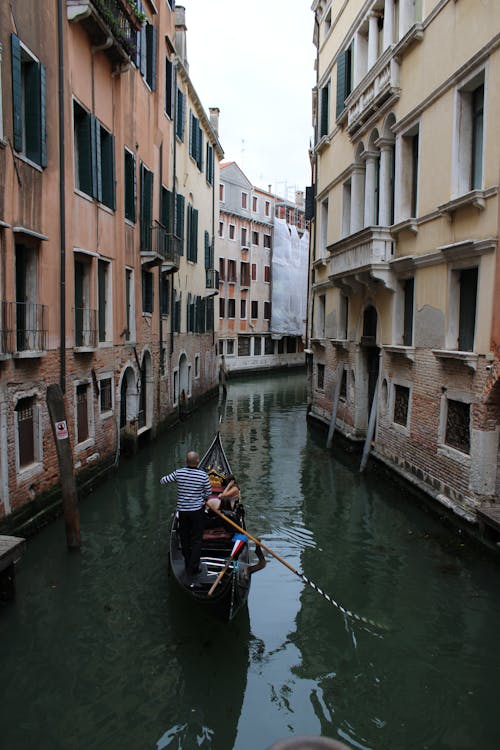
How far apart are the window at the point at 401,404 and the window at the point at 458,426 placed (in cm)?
147

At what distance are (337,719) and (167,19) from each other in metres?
14.0

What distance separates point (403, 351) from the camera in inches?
362

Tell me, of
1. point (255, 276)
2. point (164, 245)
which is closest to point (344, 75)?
point (164, 245)

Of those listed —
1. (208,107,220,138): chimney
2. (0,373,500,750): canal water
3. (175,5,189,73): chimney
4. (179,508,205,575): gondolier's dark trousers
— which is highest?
(208,107,220,138): chimney

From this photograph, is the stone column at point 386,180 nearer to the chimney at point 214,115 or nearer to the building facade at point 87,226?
the building facade at point 87,226

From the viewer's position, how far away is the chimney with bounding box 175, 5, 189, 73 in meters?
A: 15.7

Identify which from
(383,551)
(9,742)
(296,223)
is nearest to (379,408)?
(383,551)

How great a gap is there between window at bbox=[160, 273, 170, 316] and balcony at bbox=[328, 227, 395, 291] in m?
4.20

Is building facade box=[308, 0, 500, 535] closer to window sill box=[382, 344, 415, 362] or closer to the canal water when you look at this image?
window sill box=[382, 344, 415, 362]

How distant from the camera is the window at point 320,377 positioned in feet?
49.9

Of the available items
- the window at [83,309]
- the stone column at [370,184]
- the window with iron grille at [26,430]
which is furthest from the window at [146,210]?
the window with iron grille at [26,430]

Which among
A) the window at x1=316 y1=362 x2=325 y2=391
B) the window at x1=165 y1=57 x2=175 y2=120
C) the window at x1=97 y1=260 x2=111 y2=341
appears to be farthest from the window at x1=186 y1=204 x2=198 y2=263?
the window at x1=97 y1=260 x2=111 y2=341

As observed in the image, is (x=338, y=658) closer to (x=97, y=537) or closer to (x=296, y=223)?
(x=97, y=537)

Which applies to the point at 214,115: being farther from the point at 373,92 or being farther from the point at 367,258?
the point at 367,258
